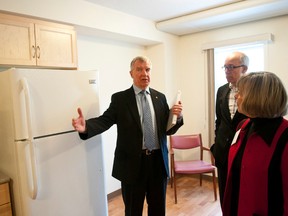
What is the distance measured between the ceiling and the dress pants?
1.63 metres

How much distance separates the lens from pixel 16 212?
65.6 inches

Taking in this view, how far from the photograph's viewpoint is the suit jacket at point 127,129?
1778 mm

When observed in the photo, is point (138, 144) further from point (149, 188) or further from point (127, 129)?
point (149, 188)

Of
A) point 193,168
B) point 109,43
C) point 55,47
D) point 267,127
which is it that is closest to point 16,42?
point 55,47

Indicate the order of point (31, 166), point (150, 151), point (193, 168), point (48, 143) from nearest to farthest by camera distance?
1. point (31, 166)
2. point (48, 143)
3. point (150, 151)
4. point (193, 168)

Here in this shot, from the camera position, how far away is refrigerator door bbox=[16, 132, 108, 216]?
61.6 inches

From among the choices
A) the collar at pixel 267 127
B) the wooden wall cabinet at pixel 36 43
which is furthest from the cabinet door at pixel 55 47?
the collar at pixel 267 127

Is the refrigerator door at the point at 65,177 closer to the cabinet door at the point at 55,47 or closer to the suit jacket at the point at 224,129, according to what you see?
the cabinet door at the point at 55,47

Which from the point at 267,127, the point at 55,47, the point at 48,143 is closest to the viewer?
the point at 267,127

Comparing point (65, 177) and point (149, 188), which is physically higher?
point (65, 177)

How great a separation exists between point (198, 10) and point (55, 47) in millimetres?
1691

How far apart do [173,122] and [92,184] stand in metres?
0.80

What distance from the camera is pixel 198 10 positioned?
282 centimetres

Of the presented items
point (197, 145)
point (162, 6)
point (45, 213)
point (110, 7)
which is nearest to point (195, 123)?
point (197, 145)
